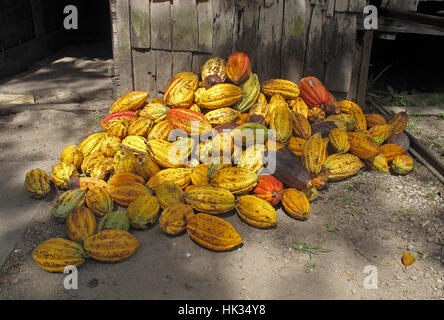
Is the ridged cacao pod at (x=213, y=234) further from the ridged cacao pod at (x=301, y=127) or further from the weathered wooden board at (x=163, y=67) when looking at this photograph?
the weathered wooden board at (x=163, y=67)

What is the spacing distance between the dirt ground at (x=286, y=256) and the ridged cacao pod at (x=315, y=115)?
0.73m

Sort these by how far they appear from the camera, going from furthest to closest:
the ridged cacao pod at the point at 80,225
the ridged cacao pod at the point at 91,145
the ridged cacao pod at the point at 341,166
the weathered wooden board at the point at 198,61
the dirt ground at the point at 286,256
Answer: the weathered wooden board at the point at 198,61 < the ridged cacao pod at the point at 91,145 < the ridged cacao pod at the point at 341,166 < the ridged cacao pod at the point at 80,225 < the dirt ground at the point at 286,256

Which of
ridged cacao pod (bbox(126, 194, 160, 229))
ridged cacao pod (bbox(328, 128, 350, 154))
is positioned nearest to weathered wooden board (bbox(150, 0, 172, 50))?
ridged cacao pod (bbox(328, 128, 350, 154))

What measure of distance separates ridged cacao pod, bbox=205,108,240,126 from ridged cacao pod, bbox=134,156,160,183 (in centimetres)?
76

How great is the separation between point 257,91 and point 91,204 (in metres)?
2.03

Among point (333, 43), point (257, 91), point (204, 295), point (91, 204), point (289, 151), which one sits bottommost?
point (204, 295)

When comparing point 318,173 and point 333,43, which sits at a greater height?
point 333,43

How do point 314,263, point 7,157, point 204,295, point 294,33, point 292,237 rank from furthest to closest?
point 294,33 → point 7,157 → point 292,237 → point 314,263 → point 204,295

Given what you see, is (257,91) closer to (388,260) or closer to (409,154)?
(409,154)

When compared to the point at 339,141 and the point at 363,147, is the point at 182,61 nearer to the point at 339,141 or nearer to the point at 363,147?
the point at 339,141

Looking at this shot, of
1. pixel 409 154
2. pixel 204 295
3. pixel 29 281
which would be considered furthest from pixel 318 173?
pixel 29 281

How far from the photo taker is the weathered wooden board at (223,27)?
14.4ft

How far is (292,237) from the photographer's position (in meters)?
3.07

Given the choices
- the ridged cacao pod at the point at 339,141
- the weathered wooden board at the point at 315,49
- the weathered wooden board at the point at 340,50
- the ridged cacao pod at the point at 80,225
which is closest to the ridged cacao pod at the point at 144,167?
the ridged cacao pod at the point at 80,225
